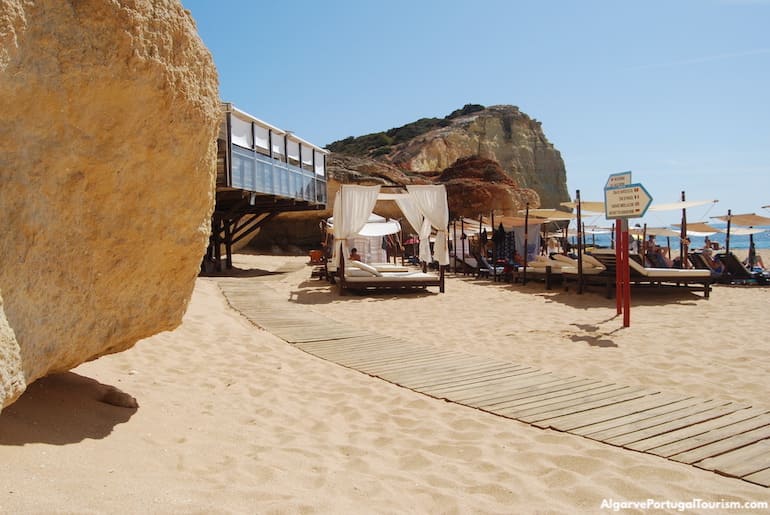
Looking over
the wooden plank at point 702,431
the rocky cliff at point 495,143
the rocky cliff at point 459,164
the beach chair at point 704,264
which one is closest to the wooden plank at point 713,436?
the wooden plank at point 702,431

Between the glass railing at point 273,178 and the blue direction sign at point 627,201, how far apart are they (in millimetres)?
10308

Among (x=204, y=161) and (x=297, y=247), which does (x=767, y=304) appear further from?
(x=297, y=247)

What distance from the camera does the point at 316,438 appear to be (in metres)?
3.20

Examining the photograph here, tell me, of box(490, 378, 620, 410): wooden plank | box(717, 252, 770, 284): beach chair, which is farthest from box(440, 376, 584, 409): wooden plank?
box(717, 252, 770, 284): beach chair

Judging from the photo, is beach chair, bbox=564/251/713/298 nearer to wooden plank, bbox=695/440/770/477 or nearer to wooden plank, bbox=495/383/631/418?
wooden plank, bbox=495/383/631/418

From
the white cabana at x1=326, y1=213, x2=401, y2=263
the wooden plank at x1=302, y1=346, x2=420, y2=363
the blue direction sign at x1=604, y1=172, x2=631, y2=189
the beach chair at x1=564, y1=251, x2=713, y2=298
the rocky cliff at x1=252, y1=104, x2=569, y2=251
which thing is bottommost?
the wooden plank at x1=302, y1=346, x2=420, y2=363

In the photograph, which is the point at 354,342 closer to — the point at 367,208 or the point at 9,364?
the point at 9,364

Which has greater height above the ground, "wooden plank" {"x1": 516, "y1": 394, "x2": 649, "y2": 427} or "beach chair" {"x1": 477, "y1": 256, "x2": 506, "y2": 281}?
"beach chair" {"x1": 477, "y1": 256, "x2": 506, "y2": 281}

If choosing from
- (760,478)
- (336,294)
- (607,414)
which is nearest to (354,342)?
(607,414)

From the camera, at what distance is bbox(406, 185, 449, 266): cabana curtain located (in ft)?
38.1

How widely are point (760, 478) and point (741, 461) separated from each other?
0.20 m

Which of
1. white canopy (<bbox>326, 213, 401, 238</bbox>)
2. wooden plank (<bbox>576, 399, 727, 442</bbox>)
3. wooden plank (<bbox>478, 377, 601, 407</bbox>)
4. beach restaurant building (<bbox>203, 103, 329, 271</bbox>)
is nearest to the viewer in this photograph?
wooden plank (<bbox>576, 399, 727, 442</bbox>)

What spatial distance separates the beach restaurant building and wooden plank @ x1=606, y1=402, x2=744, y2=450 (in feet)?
39.6

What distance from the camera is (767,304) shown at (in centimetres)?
960
